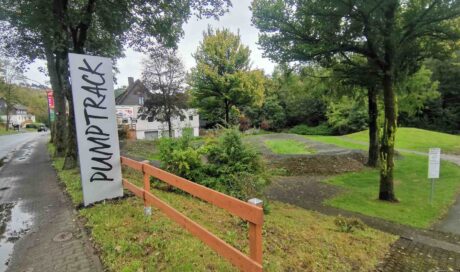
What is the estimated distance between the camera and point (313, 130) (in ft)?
138

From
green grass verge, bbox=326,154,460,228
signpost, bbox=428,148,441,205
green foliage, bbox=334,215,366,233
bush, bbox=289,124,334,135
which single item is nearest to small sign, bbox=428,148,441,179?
signpost, bbox=428,148,441,205

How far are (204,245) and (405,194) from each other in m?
8.74

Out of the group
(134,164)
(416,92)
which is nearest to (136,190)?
(134,164)

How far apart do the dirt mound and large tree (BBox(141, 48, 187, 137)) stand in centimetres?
1151

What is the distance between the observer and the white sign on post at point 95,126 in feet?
17.6

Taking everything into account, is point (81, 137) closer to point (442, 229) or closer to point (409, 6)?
point (442, 229)

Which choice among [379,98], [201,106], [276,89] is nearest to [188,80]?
[201,106]

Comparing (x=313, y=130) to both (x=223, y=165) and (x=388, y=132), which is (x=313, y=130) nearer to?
(x=388, y=132)

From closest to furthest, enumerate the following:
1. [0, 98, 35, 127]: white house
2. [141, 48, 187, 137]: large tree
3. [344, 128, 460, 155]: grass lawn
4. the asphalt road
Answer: the asphalt road
[344, 128, 460, 155]: grass lawn
[141, 48, 187, 137]: large tree
[0, 98, 35, 127]: white house

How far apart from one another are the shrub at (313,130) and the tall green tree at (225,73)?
19945 mm

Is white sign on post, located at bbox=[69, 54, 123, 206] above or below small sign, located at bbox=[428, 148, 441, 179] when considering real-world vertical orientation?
above

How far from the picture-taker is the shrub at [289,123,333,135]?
41.2 m

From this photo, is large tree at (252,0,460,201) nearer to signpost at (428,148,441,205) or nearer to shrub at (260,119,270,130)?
signpost at (428,148,441,205)

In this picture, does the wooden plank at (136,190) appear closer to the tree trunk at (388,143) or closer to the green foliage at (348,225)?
the green foliage at (348,225)
